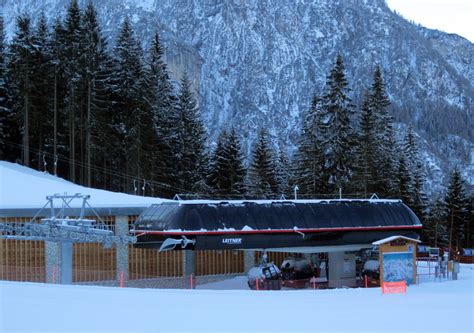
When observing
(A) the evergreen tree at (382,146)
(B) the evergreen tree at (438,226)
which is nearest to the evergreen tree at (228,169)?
(A) the evergreen tree at (382,146)

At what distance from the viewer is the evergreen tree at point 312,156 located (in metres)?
59.2

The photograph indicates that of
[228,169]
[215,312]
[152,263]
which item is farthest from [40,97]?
[215,312]

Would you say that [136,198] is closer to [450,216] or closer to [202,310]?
[202,310]

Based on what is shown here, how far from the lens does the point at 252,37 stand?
189125mm

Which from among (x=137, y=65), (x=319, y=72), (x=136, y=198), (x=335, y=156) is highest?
(x=319, y=72)

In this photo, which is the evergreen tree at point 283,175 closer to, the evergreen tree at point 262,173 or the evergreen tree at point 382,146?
the evergreen tree at point 262,173

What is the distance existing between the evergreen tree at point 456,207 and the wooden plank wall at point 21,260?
185 ft

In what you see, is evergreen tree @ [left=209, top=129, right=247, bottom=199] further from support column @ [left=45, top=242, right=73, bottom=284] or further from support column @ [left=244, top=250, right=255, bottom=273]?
support column @ [left=45, top=242, right=73, bottom=284]

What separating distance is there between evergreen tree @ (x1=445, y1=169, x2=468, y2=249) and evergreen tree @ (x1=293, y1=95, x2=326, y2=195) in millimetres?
22616

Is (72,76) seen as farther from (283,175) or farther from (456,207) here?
(456,207)

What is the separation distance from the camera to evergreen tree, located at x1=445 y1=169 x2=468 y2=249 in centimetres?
7419

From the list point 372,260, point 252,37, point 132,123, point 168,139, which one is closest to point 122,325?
point 372,260

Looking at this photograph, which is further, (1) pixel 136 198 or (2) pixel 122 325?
(1) pixel 136 198

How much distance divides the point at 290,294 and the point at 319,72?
176 m
